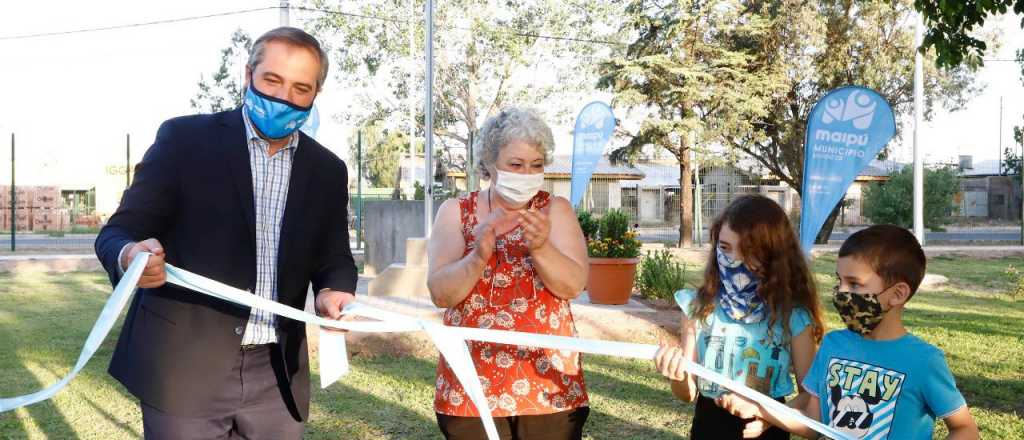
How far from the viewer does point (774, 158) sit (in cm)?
2809

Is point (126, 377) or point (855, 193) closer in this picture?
point (126, 377)

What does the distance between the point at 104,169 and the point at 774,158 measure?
32.0 m

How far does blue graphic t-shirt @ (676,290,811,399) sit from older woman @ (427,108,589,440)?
1.47 feet

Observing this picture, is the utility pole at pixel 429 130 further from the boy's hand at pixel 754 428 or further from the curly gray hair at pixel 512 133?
the boy's hand at pixel 754 428

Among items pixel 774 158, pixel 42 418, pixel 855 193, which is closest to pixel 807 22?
pixel 774 158

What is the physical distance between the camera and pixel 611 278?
9.05 m

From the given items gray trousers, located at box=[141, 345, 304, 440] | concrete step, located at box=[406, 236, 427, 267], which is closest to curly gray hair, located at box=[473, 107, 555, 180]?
gray trousers, located at box=[141, 345, 304, 440]

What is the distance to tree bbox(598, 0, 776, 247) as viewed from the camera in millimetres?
25172

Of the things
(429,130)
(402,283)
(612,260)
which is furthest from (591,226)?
(429,130)

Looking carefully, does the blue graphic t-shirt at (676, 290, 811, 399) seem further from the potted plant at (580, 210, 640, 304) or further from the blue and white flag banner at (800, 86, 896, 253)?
the potted plant at (580, 210, 640, 304)

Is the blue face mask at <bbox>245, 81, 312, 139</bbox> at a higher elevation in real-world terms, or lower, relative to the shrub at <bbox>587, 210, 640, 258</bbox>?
higher

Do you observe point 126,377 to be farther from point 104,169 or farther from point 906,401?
point 104,169

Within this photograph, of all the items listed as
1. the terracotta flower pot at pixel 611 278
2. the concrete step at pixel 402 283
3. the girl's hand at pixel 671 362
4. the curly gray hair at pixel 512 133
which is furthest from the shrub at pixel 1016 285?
the girl's hand at pixel 671 362

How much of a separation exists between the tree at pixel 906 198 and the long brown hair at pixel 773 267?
84.4 ft
